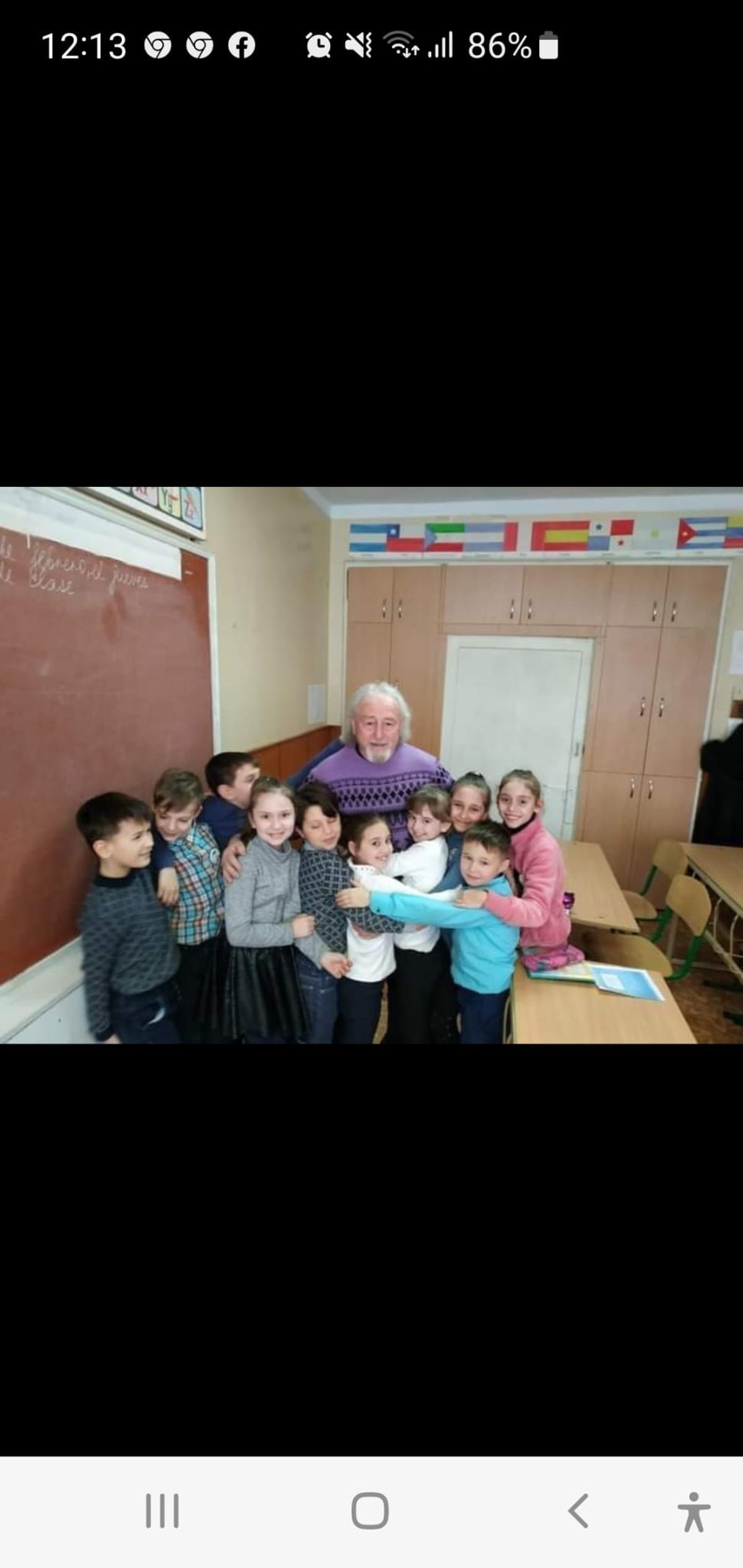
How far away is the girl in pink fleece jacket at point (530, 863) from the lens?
1.01m

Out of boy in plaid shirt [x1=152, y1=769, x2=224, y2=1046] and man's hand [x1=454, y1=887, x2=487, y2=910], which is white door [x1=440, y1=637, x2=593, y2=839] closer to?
man's hand [x1=454, y1=887, x2=487, y2=910]

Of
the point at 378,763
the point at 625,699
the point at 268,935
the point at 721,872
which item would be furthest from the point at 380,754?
the point at 721,872

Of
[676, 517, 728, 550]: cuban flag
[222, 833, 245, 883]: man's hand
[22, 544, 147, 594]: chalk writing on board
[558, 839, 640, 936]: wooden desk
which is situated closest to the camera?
[22, 544, 147, 594]: chalk writing on board

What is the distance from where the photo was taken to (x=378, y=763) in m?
1.15

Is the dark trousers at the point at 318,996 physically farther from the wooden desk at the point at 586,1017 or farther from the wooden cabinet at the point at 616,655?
the wooden cabinet at the point at 616,655

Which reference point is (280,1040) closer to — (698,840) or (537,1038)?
(537,1038)

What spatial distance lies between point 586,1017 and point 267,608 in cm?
107

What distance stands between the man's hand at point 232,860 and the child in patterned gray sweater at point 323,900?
11cm
